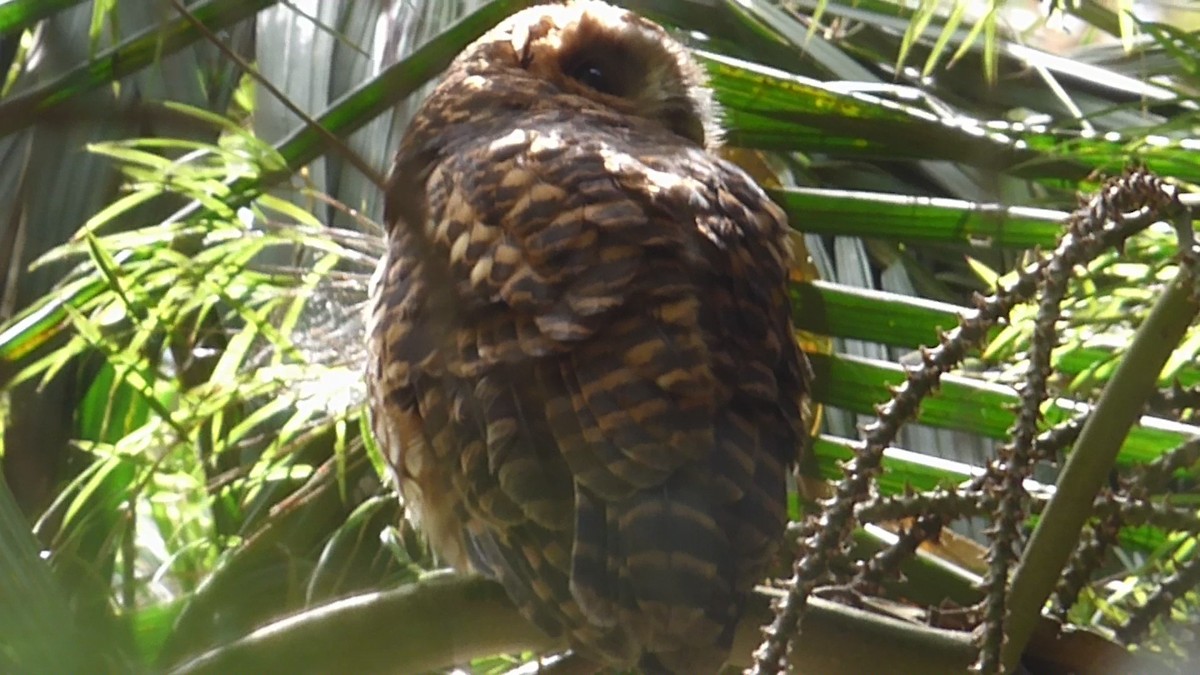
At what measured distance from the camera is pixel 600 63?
1691 millimetres

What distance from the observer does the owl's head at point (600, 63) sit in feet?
5.28

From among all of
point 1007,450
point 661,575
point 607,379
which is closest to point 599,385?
point 607,379

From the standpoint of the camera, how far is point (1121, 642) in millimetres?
838

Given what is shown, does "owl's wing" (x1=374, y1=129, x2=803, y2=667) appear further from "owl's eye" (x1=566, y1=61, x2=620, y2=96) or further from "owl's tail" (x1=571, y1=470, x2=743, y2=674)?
"owl's eye" (x1=566, y1=61, x2=620, y2=96)

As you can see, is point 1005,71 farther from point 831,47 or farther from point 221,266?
point 221,266

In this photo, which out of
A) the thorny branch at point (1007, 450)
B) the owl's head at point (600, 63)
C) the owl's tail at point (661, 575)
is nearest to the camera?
the thorny branch at point (1007, 450)

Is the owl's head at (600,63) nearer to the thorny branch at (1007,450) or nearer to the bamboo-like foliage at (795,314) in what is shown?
the bamboo-like foliage at (795,314)

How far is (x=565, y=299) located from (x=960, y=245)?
49 centimetres

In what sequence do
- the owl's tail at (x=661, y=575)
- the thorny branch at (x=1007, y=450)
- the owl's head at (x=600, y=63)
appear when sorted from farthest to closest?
1. the owl's head at (x=600, y=63)
2. the owl's tail at (x=661, y=575)
3. the thorny branch at (x=1007, y=450)

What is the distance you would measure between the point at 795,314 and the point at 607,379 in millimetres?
391

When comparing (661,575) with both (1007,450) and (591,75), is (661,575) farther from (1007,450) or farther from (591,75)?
(591,75)

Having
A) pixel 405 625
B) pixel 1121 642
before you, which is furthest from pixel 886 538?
pixel 405 625

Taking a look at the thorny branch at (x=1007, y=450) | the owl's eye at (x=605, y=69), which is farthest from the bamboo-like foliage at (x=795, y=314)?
the owl's eye at (x=605, y=69)

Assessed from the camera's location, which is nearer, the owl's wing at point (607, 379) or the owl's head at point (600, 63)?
the owl's wing at point (607, 379)
